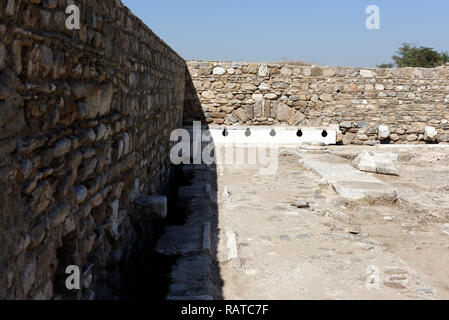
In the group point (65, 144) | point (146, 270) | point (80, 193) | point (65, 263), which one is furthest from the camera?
point (146, 270)

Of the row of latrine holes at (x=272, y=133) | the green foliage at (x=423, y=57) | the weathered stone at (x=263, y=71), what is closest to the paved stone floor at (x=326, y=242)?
the row of latrine holes at (x=272, y=133)

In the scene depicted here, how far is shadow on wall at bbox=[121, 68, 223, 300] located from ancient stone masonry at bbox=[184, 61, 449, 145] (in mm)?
5771

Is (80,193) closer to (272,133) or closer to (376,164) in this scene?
(376,164)

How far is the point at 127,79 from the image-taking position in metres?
3.43

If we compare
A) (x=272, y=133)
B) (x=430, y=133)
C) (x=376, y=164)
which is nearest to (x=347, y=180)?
(x=376, y=164)

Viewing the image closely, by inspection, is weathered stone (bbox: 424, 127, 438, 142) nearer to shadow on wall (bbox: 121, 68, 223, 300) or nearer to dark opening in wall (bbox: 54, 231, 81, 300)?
shadow on wall (bbox: 121, 68, 223, 300)

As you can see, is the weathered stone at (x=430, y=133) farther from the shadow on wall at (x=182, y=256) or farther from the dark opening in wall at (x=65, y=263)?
the dark opening in wall at (x=65, y=263)

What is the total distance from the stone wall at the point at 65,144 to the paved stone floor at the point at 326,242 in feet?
3.81

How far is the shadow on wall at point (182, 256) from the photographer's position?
3117mm

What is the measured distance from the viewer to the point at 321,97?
1114 cm

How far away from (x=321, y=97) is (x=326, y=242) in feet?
24.3

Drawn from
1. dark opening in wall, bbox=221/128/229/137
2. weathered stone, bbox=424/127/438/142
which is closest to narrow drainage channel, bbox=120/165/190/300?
dark opening in wall, bbox=221/128/229/137

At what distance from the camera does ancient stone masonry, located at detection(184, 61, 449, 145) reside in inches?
434

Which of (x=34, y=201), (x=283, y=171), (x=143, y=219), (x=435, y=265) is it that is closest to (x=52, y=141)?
(x=34, y=201)
